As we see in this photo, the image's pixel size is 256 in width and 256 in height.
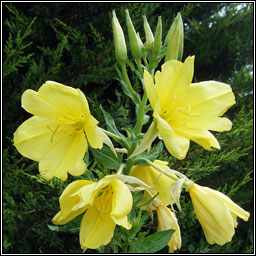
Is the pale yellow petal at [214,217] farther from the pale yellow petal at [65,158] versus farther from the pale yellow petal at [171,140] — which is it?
the pale yellow petal at [65,158]

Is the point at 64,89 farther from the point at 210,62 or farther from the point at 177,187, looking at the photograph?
the point at 210,62

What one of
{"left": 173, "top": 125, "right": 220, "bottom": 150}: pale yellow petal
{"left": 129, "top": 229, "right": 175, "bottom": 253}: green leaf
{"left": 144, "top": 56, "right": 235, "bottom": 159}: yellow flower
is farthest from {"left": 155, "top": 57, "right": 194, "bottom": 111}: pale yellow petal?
{"left": 129, "top": 229, "right": 175, "bottom": 253}: green leaf

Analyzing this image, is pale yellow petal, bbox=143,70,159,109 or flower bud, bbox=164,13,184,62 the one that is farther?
flower bud, bbox=164,13,184,62

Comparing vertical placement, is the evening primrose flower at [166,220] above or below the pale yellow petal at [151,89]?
below

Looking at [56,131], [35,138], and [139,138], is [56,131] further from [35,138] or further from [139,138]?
[139,138]

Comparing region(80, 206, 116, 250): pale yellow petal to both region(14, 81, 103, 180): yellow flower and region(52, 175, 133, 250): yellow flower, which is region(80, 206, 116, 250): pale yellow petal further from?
region(14, 81, 103, 180): yellow flower

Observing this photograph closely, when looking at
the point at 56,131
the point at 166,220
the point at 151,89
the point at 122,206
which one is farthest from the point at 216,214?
the point at 56,131

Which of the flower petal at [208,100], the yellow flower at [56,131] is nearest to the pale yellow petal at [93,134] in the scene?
the yellow flower at [56,131]

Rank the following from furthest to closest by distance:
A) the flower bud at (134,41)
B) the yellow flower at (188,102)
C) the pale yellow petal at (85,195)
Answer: the flower bud at (134,41), the yellow flower at (188,102), the pale yellow petal at (85,195)
